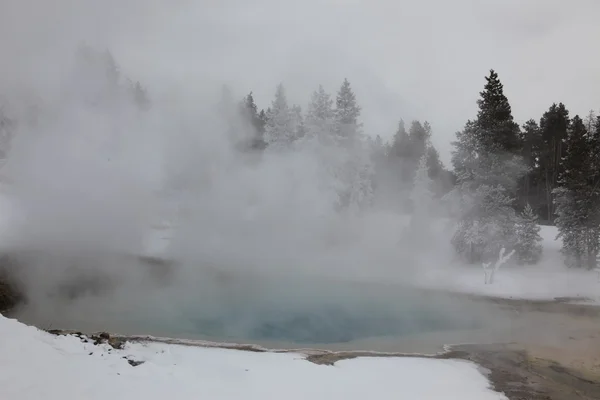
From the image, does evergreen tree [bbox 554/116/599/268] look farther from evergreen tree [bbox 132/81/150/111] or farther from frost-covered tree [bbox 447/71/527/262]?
evergreen tree [bbox 132/81/150/111]

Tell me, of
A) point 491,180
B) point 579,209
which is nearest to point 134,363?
point 491,180

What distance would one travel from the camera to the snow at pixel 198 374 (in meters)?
6.92

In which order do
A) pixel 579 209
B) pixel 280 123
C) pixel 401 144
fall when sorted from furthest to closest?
pixel 401 144
pixel 280 123
pixel 579 209

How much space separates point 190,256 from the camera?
2625 cm

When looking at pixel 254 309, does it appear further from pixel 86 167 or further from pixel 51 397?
pixel 86 167

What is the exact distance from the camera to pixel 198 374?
862 centimetres

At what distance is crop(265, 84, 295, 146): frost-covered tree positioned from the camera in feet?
123

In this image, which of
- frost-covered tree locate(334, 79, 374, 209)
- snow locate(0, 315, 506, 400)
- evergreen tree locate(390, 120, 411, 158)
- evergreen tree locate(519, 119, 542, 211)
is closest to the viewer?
snow locate(0, 315, 506, 400)

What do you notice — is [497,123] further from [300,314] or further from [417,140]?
[417,140]

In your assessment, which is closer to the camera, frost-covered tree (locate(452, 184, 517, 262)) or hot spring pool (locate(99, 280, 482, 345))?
hot spring pool (locate(99, 280, 482, 345))

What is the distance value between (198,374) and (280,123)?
1231 inches

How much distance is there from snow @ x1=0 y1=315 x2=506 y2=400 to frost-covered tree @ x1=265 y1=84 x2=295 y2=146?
27.7 m

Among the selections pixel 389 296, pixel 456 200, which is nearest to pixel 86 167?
pixel 389 296

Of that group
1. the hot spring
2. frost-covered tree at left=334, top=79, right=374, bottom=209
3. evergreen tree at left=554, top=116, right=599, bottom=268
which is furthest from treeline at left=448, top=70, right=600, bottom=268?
frost-covered tree at left=334, top=79, right=374, bottom=209
